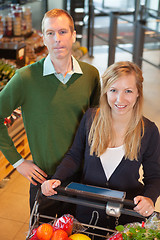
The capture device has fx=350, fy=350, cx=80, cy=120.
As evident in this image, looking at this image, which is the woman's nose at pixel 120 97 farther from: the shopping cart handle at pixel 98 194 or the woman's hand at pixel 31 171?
the woman's hand at pixel 31 171

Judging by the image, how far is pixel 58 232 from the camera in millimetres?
1487

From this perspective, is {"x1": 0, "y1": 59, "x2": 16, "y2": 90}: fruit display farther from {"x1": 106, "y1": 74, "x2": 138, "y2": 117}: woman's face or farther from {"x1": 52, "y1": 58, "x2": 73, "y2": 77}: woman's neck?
{"x1": 106, "y1": 74, "x2": 138, "y2": 117}: woman's face

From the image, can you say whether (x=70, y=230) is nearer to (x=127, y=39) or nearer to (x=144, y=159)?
(x=144, y=159)

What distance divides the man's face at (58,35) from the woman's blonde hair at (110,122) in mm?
288

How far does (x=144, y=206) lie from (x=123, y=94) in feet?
1.74

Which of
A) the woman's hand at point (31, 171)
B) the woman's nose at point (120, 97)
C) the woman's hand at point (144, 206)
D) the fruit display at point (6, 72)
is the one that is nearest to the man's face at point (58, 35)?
the woman's nose at point (120, 97)

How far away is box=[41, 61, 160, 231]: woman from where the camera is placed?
1712 millimetres

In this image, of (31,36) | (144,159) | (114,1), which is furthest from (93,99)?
(114,1)

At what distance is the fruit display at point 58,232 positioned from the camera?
1.48 metres

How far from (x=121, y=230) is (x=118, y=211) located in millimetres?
110

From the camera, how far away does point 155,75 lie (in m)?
6.94

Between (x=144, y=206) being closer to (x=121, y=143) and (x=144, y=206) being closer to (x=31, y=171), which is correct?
(x=121, y=143)

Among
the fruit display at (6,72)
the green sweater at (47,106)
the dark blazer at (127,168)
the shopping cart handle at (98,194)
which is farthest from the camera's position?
the fruit display at (6,72)

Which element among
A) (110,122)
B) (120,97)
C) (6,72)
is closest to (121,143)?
(110,122)
